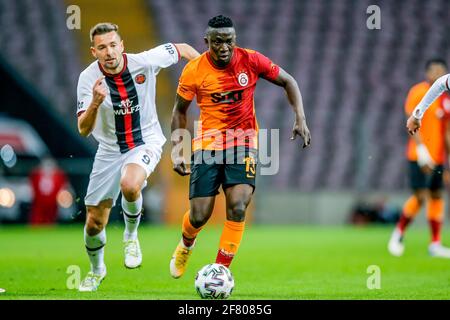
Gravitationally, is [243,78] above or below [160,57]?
below

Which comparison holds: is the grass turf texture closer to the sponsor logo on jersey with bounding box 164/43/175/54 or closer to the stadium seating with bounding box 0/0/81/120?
the sponsor logo on jersey with bounding box 164/43/175/54

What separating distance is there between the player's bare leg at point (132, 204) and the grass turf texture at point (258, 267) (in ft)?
0.85

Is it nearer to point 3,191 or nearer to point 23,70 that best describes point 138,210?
point 3,191

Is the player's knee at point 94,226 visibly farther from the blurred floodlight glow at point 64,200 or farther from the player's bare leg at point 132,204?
the blurred floodlight glow at point 64,200


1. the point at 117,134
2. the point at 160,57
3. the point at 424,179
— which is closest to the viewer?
the point at 117,134

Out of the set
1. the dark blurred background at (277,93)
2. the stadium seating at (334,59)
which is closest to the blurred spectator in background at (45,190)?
the dark blurred background at (277,93)

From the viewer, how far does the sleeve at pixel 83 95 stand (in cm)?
797

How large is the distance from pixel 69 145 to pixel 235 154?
48.3ft

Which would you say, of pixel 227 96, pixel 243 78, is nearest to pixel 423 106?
pixel 243 78

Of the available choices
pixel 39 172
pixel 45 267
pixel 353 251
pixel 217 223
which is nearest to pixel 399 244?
pixel 353 251

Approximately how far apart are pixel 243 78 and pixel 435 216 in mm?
5334

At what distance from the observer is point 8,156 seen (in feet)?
66.6

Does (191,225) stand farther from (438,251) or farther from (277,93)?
(277,93)

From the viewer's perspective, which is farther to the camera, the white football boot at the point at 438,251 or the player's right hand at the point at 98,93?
the white football boot at the point at 438,251
